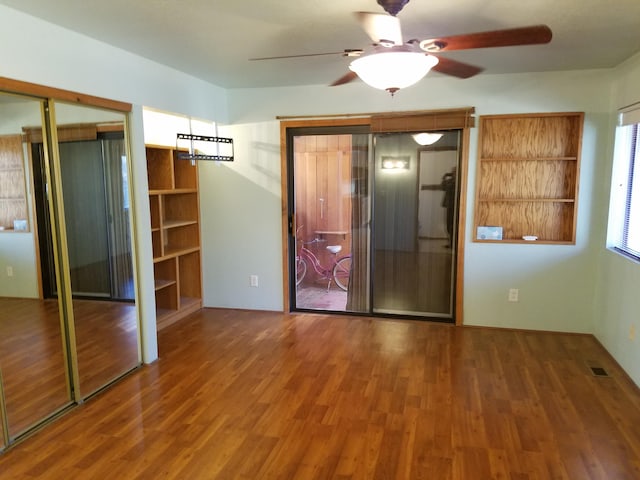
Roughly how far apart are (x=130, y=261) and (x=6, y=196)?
106cm

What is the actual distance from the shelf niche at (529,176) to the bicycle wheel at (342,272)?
137 centimetres

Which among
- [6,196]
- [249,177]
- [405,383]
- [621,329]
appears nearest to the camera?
[6,196]

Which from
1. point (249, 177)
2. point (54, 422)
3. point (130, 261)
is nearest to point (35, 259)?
point (130, 261)

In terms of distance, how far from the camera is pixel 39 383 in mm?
2863

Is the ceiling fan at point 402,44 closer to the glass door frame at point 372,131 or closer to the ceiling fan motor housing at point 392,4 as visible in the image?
the ceiling fan motor housing at point 392,4

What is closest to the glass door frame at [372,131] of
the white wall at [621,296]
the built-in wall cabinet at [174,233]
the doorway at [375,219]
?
the doorway at [375,219]

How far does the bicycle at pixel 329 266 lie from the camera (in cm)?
484

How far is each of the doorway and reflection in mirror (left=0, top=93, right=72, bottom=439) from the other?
100 inches

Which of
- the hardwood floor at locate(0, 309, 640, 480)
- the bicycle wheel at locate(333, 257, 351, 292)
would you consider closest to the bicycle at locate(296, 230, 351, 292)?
the bicycle wheel at locate(333, 257, 351, 292)

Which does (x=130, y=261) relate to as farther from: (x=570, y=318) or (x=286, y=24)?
(x=570, y=318)

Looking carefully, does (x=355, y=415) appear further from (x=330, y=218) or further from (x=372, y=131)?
(x=372, y=131)

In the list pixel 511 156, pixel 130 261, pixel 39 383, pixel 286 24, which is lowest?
pixel 39 383

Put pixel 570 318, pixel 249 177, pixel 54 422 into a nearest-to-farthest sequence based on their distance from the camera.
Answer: pixel 54 422 → pixel 570 318 → pixel 249 177

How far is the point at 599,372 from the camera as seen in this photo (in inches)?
135
